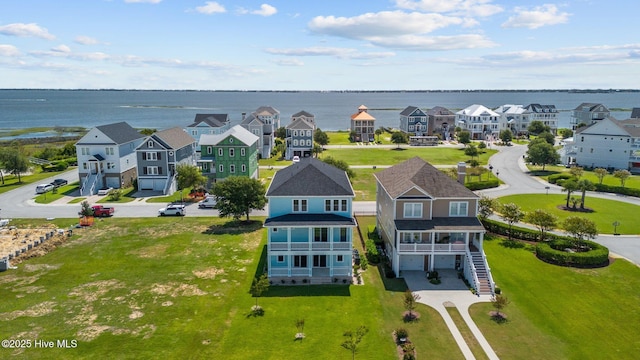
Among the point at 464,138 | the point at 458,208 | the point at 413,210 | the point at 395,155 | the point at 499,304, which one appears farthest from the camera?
the point at 464,138

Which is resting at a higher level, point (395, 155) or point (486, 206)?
point (395, 155)

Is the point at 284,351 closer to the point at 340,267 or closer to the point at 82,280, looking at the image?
the point at 340,267

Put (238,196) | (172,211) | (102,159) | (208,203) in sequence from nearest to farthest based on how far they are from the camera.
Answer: (238,196) < (172,211) < (208,203) < (102,159)

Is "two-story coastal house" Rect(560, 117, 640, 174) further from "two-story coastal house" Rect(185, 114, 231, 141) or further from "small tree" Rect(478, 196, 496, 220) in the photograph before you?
"two-story coastal house" Rect(185, 114, 231, 141)

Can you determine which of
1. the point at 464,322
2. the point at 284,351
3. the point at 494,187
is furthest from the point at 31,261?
the point at 494,187

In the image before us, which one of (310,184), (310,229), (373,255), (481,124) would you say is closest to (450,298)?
(373,255)

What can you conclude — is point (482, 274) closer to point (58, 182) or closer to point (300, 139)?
point (58, 182)

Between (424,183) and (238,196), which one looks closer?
(424,183)

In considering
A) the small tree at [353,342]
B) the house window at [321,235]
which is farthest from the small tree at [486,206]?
the small tree at [353,342]
